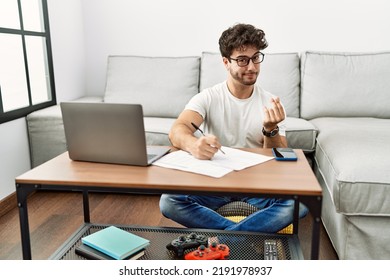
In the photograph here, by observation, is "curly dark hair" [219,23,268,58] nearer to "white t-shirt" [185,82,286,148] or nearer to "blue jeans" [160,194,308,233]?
"white t-shirt" [185,82,286,148]

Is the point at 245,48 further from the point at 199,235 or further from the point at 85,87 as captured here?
the point at 85,87

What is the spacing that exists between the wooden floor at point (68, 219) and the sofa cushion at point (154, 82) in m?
0.71

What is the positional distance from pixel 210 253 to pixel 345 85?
6.32ft

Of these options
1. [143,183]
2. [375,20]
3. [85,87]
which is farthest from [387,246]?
[85,87]

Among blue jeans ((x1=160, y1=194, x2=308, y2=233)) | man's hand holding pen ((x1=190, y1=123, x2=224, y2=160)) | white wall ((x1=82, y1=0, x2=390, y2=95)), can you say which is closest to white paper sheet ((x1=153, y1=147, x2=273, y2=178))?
man's hand holding pen ((x1=190, y1=123, x2=224, y2=160))

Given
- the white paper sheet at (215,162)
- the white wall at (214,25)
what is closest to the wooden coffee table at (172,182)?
the white paper sheet at (215,162)

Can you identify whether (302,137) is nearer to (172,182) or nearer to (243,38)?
(243,38)

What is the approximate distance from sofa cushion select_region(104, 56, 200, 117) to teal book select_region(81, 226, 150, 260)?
157 cm

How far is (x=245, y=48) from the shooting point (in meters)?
1.59

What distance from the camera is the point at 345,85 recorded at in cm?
270

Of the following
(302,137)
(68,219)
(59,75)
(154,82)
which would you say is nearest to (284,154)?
(302,137)

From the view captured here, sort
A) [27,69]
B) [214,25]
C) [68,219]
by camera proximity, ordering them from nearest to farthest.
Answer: [68,219], [27,69], [214,25]

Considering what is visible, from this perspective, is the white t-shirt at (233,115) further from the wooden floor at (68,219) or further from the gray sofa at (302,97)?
the wooden floor at (68,219)

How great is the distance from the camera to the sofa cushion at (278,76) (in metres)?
2.77
